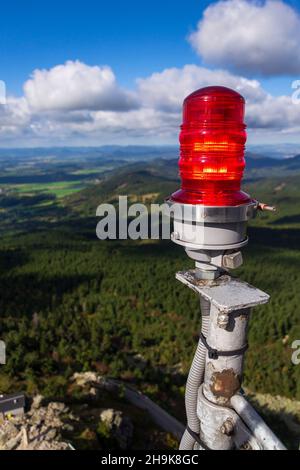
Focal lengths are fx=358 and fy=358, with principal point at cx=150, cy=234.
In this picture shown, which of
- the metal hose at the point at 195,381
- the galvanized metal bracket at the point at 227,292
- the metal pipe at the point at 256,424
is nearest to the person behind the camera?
the metal pipe at the point at 256,424

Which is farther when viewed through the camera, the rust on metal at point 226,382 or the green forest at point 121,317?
the green forest at point 121,317

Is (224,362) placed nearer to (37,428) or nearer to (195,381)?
(195,381)

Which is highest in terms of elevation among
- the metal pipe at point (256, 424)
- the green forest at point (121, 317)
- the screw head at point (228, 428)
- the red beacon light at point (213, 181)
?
the red beacon light at point (213, 181)

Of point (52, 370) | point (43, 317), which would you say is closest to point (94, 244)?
point (43, 317)

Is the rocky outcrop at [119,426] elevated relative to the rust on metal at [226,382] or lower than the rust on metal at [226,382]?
lower

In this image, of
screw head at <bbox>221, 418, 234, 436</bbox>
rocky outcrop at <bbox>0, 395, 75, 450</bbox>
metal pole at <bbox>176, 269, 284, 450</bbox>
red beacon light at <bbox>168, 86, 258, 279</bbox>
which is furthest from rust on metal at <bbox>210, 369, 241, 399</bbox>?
rocky outcrop at <bbox>0, 395, 75, 450</bbox>

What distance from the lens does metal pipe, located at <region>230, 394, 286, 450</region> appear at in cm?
268

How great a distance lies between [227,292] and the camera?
10.1ft

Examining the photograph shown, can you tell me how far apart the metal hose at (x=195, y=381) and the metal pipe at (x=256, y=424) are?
39 centimetres

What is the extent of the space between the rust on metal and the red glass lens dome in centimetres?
149

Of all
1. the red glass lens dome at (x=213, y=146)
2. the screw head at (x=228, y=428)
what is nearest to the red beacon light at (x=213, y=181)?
the red glass lens dome at (x=213, y=146)

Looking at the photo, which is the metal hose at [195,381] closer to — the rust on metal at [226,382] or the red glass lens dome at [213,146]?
the rust on metal at [226,382]

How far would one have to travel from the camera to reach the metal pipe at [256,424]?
2.68m

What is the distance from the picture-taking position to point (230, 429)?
120 inches
